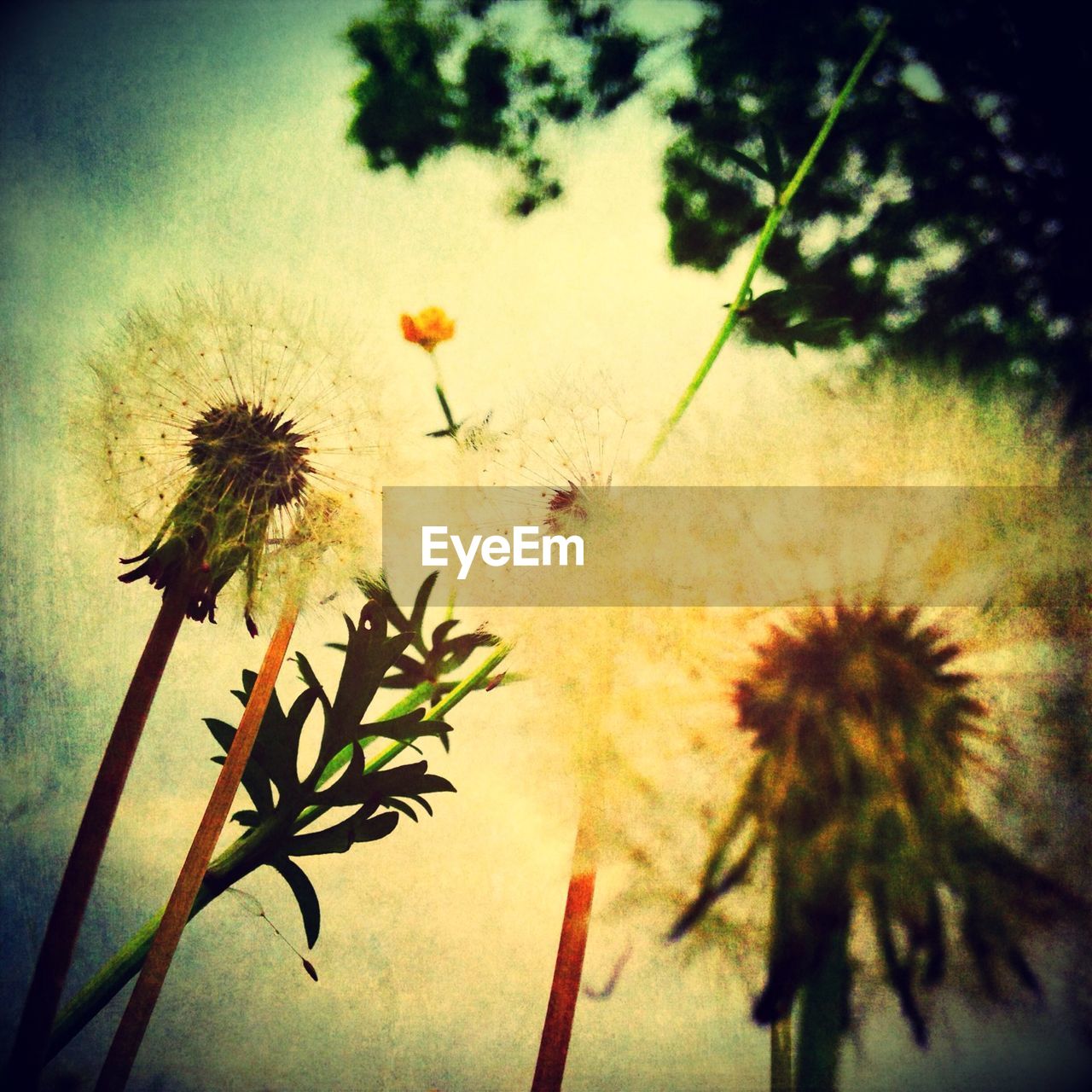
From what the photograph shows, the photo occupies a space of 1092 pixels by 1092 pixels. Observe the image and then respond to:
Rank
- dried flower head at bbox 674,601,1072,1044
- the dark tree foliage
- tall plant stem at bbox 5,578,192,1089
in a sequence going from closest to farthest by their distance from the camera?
tall plant stem at bbox 5,578,192,1089 → dried flower head at bbox 674,601,1072,1044 → the dark tree foliage

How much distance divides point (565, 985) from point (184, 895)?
0.85 feet

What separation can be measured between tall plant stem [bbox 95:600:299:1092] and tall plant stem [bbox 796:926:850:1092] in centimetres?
46

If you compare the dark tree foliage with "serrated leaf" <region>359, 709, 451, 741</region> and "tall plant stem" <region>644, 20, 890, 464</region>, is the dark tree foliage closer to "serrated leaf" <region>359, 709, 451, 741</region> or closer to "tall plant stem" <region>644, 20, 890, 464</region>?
"tall plant stem" <region>644, 20, 890, 464</region>

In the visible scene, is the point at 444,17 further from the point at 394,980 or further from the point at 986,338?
the point at 394,980

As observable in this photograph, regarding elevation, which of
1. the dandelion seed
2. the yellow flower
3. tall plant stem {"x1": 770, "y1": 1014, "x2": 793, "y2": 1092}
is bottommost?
tall plant stem {"x1": 770, "y1": 1014, "x2": 793, "y2": 1092}

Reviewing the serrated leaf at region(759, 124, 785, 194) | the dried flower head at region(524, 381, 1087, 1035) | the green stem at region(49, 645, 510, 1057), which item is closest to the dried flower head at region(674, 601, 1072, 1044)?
the dried flower head at region(524, 381, 1087, 1035)

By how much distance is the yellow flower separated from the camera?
593 millimetres

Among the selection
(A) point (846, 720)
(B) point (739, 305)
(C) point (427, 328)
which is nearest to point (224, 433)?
(C) point (427, 328)

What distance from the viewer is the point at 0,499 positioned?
2.23ft

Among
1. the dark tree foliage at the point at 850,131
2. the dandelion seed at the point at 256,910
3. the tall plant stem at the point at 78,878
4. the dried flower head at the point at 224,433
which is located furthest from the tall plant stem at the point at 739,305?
the dandelion seed at the point at 256,910

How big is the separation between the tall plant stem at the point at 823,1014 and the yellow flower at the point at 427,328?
0.57m

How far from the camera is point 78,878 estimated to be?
43cm

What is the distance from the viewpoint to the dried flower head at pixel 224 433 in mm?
503

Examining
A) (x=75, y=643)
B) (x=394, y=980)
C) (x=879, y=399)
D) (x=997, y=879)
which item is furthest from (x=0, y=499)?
(x=997, y=879)
